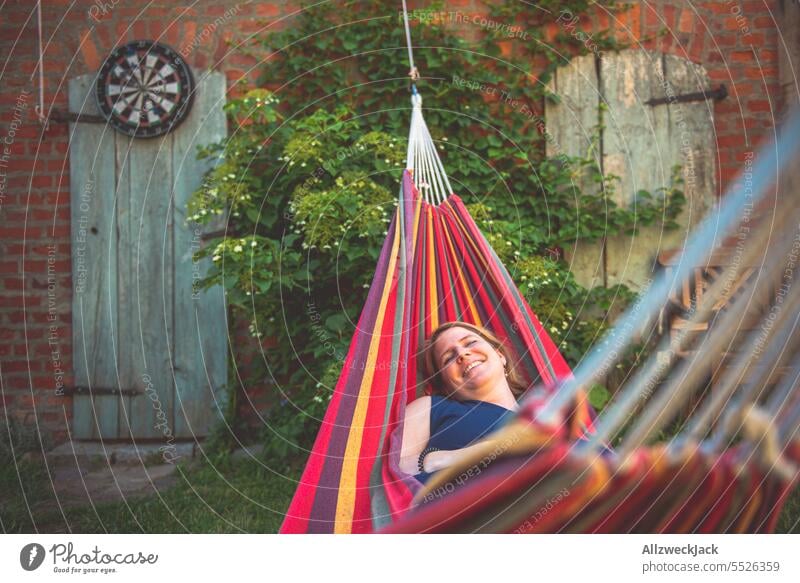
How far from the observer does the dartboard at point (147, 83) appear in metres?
2.90

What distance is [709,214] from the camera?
2818 mm

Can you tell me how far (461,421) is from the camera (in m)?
1.77

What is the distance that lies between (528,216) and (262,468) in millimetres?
1253

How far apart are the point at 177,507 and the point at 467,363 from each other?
1013mm

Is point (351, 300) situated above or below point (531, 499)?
above

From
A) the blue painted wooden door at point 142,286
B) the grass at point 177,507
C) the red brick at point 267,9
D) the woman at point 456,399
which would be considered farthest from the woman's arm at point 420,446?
the red brick at point 267,9

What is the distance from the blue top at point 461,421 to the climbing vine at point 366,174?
73 centimetres

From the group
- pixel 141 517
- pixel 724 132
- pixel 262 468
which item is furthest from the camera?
pixel 724 132

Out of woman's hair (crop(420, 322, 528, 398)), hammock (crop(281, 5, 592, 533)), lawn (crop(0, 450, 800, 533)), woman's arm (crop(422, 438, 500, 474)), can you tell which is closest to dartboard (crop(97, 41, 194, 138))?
hammock (crop(281, 5, 592, 533))

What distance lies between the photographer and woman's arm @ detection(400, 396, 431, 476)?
1.72 meters

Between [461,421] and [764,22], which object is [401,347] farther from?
[764,22]

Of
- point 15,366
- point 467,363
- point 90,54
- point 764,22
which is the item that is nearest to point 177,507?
point 467,363

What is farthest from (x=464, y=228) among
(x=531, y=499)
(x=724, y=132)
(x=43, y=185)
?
(x=43, y=185)
